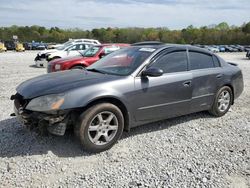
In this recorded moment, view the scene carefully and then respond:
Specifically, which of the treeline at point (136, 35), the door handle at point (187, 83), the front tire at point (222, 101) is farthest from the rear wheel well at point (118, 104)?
the treeline at point (136, 35)

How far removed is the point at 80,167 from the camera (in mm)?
3621

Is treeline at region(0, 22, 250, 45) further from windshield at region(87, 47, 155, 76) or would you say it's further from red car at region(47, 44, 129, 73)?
windshield at region(87, 47, 155, 76)

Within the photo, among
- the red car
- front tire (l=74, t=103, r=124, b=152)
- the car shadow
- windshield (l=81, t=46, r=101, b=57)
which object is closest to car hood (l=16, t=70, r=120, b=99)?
front tire (l=74, t=103, r=124, b=152)

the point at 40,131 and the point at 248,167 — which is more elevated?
the point at 40,131

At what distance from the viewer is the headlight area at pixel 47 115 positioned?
377 cm

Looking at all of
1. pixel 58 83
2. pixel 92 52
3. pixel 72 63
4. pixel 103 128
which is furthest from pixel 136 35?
pixel 103 128

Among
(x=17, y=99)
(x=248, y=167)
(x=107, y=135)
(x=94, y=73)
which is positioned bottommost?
(x=248, y=167)

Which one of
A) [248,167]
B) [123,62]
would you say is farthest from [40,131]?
[248,167]

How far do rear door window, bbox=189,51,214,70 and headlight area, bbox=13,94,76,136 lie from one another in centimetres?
254

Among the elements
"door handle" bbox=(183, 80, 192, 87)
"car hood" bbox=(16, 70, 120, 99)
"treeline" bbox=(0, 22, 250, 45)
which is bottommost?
"door handle" bbox=(183, 80, 192, 87)

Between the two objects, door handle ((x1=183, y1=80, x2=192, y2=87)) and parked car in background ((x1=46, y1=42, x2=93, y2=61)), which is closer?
door handle ((x1=183, y1=80, x2=192, y2=87))

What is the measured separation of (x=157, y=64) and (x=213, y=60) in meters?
1.65

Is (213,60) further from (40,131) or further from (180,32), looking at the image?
(180,32)

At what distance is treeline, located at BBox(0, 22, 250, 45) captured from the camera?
77312 millimetres
